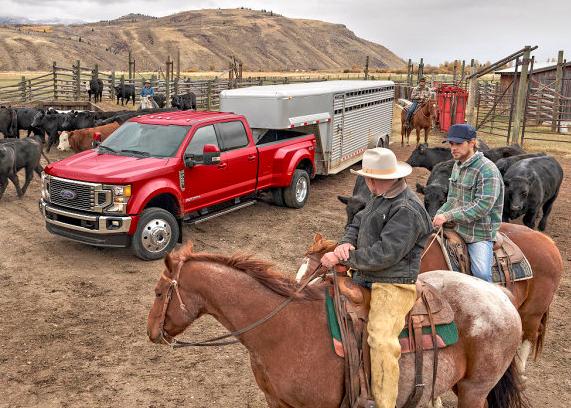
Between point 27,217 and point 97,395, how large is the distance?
7.06 meters

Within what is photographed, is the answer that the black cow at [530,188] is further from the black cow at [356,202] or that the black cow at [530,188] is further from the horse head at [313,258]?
the horse head at [313,258]

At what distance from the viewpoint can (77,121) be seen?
61.5 ft

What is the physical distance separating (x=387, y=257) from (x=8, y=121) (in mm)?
19317

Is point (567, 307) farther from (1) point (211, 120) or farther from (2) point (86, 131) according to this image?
(2) point (86, 131)

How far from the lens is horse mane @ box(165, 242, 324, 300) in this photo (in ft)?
11.6

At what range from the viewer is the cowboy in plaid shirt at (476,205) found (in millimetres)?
4844

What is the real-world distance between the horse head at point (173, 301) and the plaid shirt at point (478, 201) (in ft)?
8.70

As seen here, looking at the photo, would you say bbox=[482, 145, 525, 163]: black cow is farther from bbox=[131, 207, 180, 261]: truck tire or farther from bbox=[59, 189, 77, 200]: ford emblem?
bbox=[59, 189, 77, 200]: ford emblem

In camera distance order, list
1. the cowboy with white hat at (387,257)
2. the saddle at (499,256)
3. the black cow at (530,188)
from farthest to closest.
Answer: the black cow at (530,188)
the saddle at (499,256)
the cowboy with white hat at (387,257)

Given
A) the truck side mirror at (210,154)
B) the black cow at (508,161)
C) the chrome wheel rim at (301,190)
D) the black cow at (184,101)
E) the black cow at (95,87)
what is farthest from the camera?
the black cow at (95,87)

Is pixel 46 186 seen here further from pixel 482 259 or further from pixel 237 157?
pixel 482 259

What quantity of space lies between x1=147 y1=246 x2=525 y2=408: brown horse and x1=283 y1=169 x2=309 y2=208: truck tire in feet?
26.4

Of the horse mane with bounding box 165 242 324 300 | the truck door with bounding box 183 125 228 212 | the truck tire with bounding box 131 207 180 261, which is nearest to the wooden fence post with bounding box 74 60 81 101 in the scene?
the truck door with bounding box 183 125 228 212

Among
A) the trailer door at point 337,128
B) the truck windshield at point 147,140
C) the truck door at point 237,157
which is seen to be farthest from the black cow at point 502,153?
the truck windshield at point 147,140
